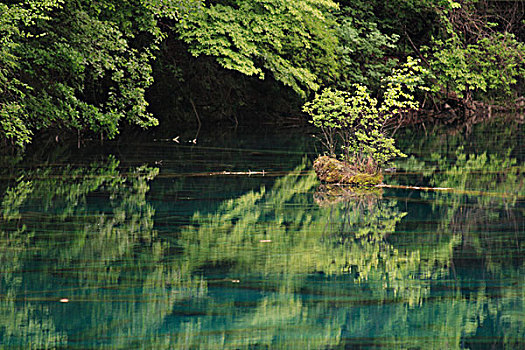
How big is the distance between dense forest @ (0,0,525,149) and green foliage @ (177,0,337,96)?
4cm

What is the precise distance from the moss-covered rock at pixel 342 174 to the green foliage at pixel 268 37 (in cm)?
719

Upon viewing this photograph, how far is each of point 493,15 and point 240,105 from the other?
8943 millimetres

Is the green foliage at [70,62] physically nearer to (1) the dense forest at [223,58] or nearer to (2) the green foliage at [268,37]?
(1) the dense forest at [223,58]

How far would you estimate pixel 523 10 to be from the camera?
29625mm

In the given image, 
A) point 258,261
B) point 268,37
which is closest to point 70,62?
point 268,37

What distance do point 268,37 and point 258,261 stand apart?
43.9ft

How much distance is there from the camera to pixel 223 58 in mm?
19484

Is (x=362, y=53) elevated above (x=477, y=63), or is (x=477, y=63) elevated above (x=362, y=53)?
(x=477, y=63)

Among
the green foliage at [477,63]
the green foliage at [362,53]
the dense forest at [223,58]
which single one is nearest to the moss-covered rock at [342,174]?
the dense forest at [223,58]

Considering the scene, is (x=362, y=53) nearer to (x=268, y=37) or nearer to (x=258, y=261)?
(x=268, y=37)

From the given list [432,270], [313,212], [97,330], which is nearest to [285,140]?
[313,212]

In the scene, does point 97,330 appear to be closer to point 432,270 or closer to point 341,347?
point 341,347

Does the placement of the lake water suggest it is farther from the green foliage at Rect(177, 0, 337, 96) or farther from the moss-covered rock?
the green foliage at Rect(177, 0, 337, 96)

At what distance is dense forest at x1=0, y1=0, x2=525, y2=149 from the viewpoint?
1542 centimetres
